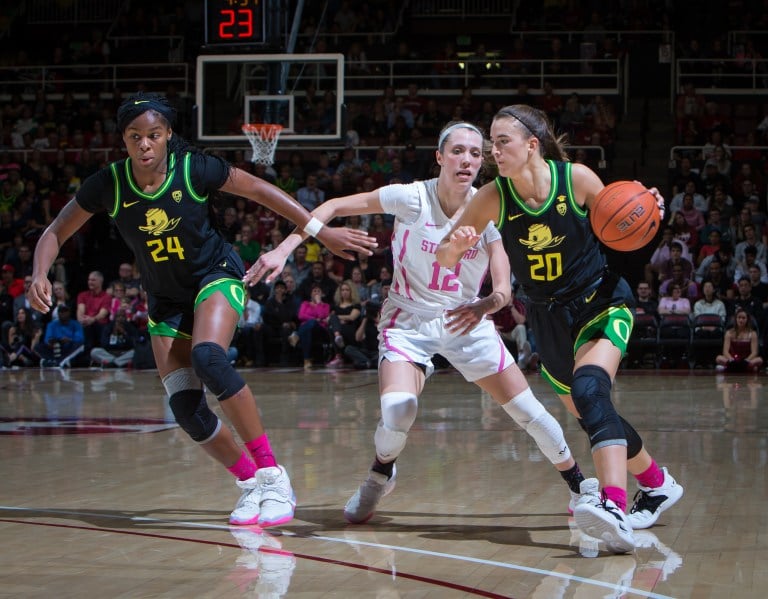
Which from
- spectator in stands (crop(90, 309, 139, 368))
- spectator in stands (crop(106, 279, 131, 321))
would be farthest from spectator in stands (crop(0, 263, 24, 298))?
spectator in stands (crop(90, 309, 139, 368))

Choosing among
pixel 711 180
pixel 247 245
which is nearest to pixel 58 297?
pixel 247 245

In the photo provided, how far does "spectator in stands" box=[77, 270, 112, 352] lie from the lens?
1605 cm

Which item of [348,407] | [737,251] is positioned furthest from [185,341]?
[737,251]

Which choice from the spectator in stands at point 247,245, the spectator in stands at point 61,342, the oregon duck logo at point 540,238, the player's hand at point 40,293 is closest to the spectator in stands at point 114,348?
the spectator in stands at point 61,342

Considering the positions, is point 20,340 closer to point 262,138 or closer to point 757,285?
point 262,138

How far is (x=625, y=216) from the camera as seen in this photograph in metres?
4.63

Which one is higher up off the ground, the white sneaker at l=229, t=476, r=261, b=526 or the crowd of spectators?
the crowd of spectators

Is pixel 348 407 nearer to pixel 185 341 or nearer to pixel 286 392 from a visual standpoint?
pixel 286 392

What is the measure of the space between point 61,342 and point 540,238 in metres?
12.4

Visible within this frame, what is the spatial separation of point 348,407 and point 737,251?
720cm

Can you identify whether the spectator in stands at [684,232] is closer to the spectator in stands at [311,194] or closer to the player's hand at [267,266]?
the spectator in stands at [311,194]

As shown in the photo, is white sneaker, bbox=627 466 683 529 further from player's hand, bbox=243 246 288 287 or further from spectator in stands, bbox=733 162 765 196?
spectator in stands, bbox=733 162 765 196

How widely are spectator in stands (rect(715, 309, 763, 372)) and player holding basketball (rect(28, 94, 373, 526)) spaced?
972 centimetres

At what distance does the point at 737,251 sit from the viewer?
15008mm
